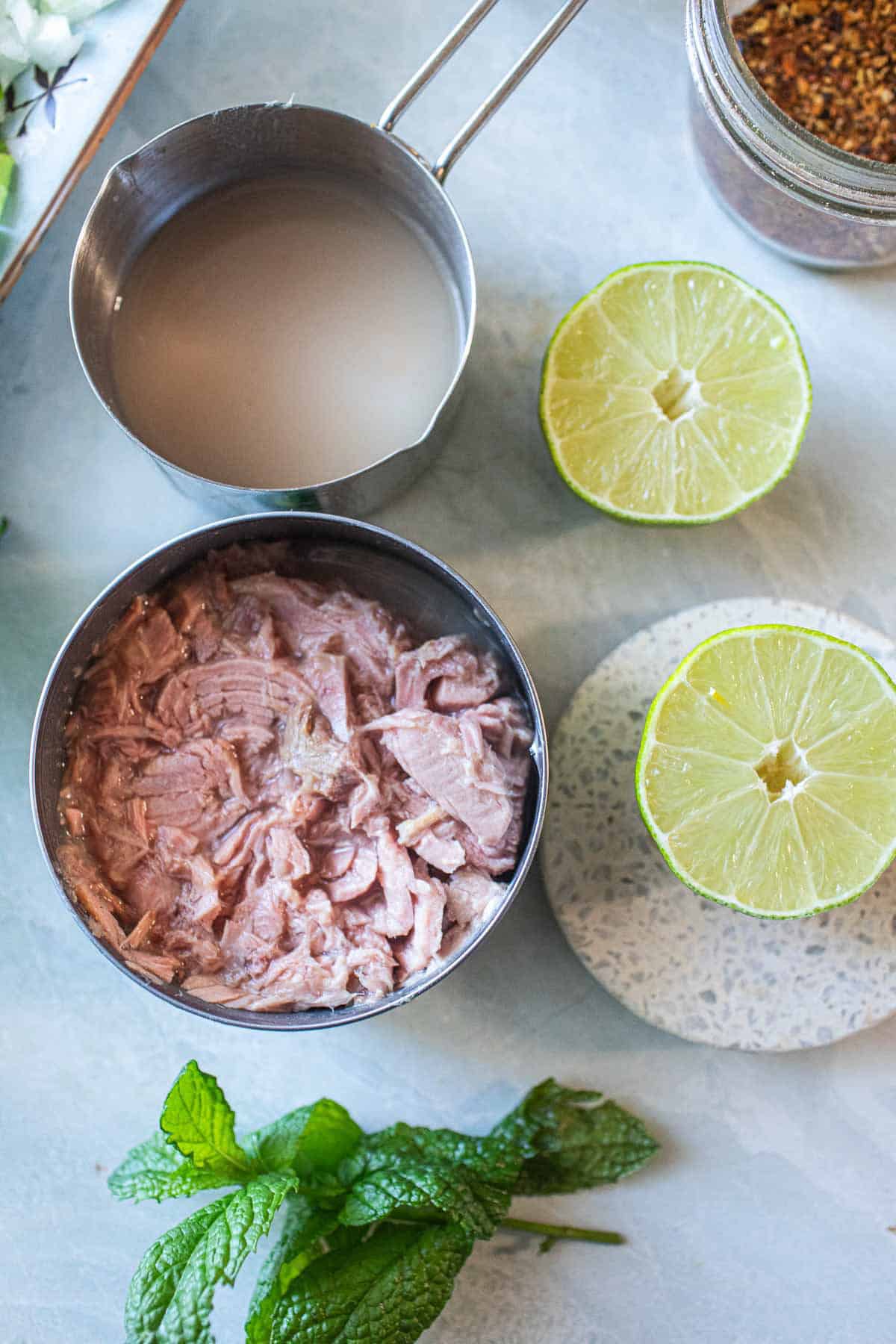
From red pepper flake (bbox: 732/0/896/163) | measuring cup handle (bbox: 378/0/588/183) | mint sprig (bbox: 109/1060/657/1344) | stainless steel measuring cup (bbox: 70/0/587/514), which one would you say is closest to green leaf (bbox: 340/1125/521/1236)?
mint sprig (bbox: 109/1060/657/1344)

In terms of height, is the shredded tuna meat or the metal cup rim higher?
the metal cup rim

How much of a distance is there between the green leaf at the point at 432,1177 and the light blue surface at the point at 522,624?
8cm

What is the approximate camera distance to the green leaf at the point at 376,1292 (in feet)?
4.76

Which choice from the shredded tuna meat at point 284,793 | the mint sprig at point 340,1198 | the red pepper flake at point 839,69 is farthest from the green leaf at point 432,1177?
the red pepper flake at point 839,69

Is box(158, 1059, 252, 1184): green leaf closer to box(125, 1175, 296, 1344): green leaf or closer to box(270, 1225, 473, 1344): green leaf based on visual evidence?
box(125, 1175, 296, 1344): green leaf

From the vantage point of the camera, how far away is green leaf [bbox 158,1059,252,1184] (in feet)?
4.75

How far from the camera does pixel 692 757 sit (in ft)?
4.82

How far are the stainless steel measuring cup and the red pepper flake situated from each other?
303 millimetres

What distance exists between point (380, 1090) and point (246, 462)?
3.02 feet

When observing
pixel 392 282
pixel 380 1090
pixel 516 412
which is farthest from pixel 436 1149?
pixel 392 282

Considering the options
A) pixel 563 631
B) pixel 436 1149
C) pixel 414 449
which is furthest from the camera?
pixel 563 631

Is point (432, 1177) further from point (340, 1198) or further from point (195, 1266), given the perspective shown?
point (195, 1266)

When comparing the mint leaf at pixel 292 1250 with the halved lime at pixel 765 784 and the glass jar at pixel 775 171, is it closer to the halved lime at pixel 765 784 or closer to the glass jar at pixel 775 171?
the halved lime at pixel 765 784

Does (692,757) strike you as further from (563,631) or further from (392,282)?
(392,282)
